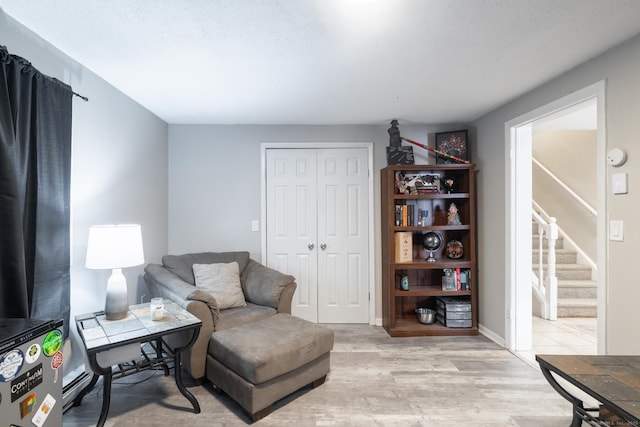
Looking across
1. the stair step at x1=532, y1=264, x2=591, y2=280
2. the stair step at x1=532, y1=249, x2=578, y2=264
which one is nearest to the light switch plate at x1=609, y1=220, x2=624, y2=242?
the stair step at x1=532, y1=264, x2=591, y2=280

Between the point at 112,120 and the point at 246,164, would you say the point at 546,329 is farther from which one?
the point at 112,120

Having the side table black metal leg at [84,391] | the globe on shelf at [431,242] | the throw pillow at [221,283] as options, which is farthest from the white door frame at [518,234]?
the side table black metal leg at [84,391]

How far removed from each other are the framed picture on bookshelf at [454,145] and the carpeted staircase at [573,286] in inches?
77.5

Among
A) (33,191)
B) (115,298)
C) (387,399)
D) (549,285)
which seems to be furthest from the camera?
(549,285)

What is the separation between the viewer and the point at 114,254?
1869mm

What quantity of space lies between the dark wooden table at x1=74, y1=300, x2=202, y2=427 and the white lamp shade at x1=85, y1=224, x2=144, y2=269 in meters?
0.36

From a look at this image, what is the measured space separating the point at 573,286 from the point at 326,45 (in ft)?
13.8

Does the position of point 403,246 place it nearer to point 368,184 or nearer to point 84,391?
point 368,184

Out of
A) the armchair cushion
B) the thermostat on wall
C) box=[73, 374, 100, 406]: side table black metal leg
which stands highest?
the thermostat on wall

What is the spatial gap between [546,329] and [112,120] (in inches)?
184

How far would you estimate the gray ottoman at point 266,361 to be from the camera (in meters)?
1.84

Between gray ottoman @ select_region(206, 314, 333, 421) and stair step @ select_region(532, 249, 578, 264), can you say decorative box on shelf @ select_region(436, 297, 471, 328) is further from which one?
stair step @ select_region(532, 249, 578, 264)

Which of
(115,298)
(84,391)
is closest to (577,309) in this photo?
(115,298)

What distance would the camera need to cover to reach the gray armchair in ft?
7.09
